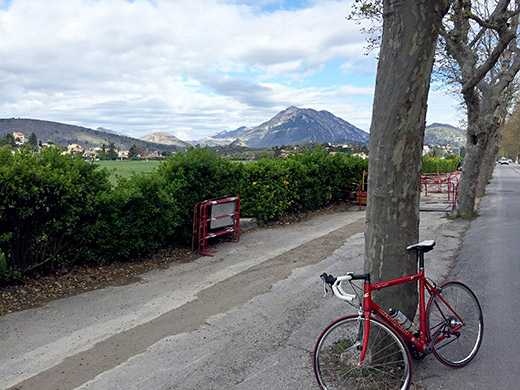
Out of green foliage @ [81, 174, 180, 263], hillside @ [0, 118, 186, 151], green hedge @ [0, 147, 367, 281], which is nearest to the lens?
green hedge @ [0, 147, 367, 281]

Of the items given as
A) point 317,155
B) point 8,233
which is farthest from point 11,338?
point 317,155

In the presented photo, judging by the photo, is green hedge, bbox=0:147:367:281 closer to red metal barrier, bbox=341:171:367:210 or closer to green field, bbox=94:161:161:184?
green field, bbox=94:161:161:184

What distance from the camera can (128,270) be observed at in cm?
670

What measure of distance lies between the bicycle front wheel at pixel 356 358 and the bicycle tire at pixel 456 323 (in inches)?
18.8

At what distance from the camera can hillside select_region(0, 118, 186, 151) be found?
76.4m

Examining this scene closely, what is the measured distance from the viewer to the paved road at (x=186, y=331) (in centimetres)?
349

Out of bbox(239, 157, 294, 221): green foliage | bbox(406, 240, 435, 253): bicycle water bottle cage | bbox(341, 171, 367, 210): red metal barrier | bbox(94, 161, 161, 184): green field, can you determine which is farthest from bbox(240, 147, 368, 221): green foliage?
bbox(406, 240, 435, 253): bicycle water bottle cage

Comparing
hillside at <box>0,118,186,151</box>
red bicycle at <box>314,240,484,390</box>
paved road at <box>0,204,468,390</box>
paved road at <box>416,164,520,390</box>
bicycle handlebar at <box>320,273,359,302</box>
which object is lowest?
paved road at <box>0,204,468,390</box>

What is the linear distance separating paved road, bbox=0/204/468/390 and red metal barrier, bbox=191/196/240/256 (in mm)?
810

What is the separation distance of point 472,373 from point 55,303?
4.98m

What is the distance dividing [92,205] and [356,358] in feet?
15.3

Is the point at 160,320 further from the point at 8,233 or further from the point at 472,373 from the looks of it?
the point at 472,373

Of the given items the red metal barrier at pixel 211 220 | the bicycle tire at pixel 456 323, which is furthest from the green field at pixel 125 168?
the bicycle tire at pixel 456 323

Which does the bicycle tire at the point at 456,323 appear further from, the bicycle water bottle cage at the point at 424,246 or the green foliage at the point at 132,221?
the green foliage at the point at 132,221
